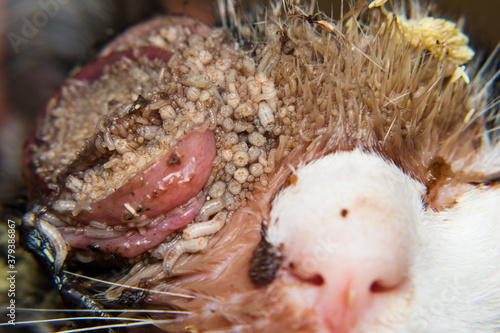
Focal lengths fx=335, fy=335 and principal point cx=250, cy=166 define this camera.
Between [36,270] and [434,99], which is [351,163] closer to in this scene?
[434,99]

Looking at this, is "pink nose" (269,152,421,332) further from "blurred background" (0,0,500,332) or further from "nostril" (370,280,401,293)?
"blurred background" (0,0,500,332)

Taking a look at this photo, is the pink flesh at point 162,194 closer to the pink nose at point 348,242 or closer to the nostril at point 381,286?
the pink nose at point 348,242

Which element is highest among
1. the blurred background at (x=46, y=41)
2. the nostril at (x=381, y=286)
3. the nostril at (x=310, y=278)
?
the blurred background at (x=46, y=41)

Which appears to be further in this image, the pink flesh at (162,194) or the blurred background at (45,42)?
the blurred background at (45,42)

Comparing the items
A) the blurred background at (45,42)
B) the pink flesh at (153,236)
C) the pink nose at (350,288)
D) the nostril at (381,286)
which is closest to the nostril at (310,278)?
the pink nose at (350,288)

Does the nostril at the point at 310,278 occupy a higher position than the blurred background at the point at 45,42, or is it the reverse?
the blurred background at the point at 45,42

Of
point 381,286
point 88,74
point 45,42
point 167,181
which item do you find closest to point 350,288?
point 381,286
